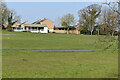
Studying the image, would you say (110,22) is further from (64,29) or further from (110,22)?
(64,29)

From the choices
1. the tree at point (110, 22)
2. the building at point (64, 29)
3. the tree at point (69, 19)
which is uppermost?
the tree at point (69, 19)

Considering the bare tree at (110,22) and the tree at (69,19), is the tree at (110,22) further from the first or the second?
the tree at (69,19)

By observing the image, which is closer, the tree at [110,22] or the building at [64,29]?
the tree at [110,22]

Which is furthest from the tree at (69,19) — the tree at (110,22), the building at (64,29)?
the tree at (110,22)

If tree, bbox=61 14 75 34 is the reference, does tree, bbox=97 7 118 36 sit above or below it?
below

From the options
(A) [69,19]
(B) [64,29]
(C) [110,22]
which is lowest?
(C) [110,22]

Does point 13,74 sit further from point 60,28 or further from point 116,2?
point 60,28

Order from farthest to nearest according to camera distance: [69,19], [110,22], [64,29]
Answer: [69,19] < [64,29] < [110,22]

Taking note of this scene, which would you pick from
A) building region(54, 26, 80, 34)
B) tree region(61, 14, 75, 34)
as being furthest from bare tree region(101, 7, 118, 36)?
tree region(61, 14, 75, 34)

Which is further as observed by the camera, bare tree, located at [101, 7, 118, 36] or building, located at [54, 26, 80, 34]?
building, located at [54, 26, 80, 34]

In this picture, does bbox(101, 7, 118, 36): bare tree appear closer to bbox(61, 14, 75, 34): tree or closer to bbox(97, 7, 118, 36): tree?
bbox(97, 7, 118, 36): tree

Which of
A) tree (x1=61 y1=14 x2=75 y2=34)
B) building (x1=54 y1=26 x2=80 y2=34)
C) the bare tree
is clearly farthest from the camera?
tree (x1=61 y1=14 x2=75 y2=34)

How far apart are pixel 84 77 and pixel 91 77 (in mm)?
553

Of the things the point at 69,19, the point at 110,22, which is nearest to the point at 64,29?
the point at 69,19
